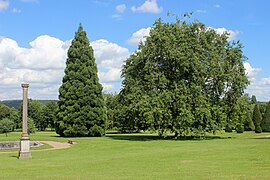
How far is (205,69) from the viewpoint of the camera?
3747 centimetres

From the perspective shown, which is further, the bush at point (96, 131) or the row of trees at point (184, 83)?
the bush at point (96, 131)

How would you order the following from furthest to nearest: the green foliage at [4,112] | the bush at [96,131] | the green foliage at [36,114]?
the green foliage at [4,112]
the green foliage at [36,114]
the bush at [96,131]

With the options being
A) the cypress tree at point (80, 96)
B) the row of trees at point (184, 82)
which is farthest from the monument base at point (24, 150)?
the cypress tree at point (80, 96)

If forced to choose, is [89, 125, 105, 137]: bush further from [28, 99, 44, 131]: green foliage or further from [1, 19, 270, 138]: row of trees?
[28, 99, 44, 131]: green foliage

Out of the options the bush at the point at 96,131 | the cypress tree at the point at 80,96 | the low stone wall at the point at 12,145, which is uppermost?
the cypress tree at the point at 80,96

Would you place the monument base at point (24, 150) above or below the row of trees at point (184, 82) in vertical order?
below

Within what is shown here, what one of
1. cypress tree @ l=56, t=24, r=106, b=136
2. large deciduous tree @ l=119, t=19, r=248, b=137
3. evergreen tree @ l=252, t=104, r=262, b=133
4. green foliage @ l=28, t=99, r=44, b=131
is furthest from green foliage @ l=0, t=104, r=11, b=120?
large deciduous tree @ l=119, t=19, r=248, b=137

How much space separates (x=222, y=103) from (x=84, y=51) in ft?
65.6

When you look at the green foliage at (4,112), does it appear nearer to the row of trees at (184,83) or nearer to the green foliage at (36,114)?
the green foliage at (36,114)

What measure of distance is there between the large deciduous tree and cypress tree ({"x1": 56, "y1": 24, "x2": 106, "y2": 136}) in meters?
8.94

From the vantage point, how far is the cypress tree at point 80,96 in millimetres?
47844

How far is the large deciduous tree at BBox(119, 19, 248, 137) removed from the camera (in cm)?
3650

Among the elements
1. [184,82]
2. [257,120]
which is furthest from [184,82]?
[257,120]

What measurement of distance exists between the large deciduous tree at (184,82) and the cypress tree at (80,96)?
8.94 m
